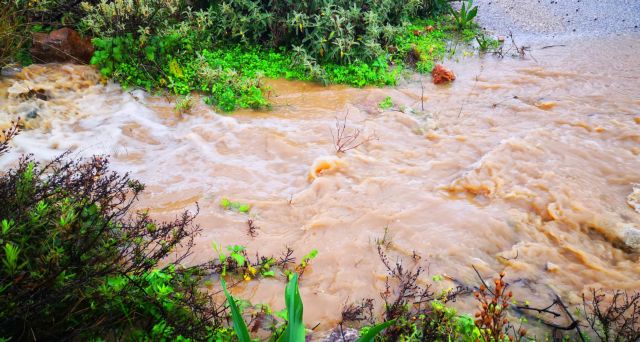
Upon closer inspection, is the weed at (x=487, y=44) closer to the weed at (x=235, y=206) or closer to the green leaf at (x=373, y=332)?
the weed at (x=235, y=206)

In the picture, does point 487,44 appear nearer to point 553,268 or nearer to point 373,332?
point 553,268

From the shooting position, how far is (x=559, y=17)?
964cm

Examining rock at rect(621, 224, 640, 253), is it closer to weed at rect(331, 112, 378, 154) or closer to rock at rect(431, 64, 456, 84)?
weed at rect(331, 112, 378, 154)

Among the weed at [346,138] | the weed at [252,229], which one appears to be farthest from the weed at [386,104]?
the weed at [252,229]

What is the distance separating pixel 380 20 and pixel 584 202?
5.10m

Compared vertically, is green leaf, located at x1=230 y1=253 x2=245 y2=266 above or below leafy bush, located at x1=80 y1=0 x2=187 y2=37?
below

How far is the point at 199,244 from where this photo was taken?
11.8ft

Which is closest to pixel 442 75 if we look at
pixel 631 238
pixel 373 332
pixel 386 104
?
pixel 386 104

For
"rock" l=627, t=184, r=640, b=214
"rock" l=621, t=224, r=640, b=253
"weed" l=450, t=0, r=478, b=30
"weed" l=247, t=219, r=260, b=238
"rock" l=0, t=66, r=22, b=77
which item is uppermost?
"weed" l=450, t=0, r=478, b=30

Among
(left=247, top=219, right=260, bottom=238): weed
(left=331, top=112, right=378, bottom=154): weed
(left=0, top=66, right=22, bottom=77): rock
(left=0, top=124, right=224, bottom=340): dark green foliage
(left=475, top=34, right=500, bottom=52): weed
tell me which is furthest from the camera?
(left=475, top=34, right=500, bottom=52): weed

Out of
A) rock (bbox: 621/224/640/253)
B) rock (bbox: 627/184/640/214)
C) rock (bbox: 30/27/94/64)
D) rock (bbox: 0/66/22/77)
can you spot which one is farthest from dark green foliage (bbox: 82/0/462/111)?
Result: rock (bbox: 621/224/640/253)

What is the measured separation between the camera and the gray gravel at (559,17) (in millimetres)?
8930

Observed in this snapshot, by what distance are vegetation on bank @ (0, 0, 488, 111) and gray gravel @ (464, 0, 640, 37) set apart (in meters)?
2.48

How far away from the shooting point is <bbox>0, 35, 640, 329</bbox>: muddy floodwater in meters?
3.49
